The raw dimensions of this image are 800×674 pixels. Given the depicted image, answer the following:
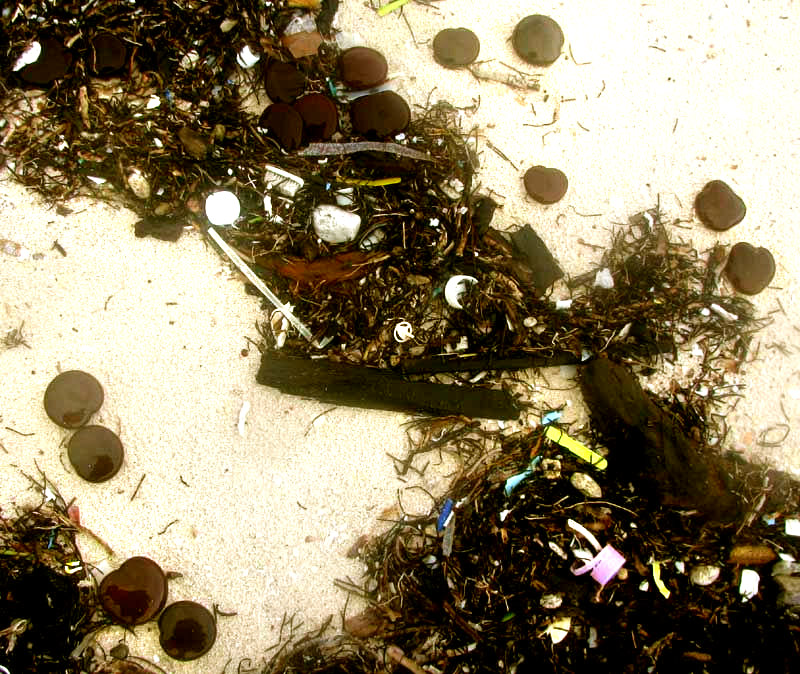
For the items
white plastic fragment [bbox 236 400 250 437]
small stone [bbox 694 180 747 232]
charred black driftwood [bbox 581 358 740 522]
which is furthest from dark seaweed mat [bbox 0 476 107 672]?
small stone [bbox 694 180 747 232]

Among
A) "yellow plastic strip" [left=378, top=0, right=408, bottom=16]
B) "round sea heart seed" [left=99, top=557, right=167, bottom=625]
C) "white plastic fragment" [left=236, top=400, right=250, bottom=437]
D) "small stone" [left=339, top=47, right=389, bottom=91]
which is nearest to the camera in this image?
"round sea heart seed" [left=99, top=557, right=167, bottom=625]

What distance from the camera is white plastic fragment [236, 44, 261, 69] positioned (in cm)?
280

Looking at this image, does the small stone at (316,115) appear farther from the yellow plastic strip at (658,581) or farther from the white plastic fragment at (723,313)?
the yellow plastic strip at (658,581)

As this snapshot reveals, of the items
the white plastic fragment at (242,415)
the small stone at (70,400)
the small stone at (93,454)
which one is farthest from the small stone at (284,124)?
the small stone at (93,454)

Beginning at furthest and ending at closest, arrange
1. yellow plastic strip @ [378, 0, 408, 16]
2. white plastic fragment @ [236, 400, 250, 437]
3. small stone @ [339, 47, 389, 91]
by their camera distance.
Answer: yellow plastic strip @ [378, 0, 408, 16], small stone @ [339, 47, 389, 91], white plastic fragment @ [236, 400, 250, 437]

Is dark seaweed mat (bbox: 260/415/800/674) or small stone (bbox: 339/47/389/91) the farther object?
small stone (bbox: 339/47/389/91)

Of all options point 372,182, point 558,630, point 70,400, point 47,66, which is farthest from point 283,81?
point 558,630

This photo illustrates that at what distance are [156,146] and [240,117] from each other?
0.42m

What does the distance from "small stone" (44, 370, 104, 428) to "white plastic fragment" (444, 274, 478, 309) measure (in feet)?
5.57

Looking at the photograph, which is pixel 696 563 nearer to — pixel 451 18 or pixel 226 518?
pixel 226 518

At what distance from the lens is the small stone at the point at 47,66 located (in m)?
2.72

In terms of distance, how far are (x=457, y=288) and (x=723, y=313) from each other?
1346mm

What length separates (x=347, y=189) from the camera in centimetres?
277

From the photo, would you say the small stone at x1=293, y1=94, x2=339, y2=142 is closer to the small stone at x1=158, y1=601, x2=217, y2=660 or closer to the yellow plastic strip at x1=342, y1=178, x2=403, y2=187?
the yellow plastic strip at x1=342, y1=178, x2=403, y2=187
